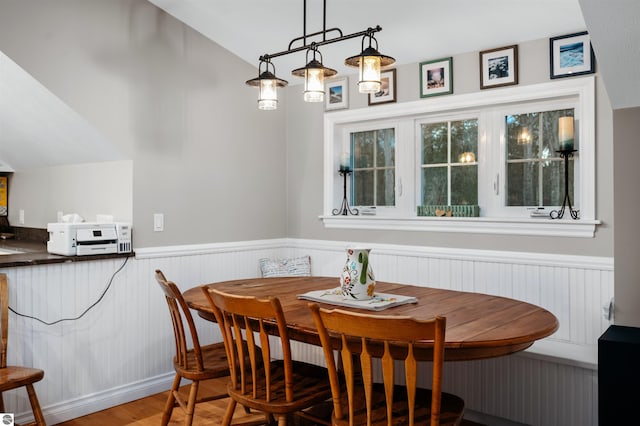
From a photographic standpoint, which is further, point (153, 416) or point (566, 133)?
point (153, 416)

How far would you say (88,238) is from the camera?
3104mm

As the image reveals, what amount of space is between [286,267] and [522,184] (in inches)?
71.0

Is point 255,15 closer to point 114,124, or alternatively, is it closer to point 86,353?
point 114,124

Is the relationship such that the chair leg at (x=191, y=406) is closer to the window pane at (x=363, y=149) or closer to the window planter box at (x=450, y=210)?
the window planter box at (x=450, y=210)

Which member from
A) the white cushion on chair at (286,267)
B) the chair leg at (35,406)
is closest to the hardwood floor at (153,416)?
the chair leg at (35,406)

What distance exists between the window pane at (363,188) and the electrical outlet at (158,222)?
1420 mm

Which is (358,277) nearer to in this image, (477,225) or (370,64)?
(370,64)

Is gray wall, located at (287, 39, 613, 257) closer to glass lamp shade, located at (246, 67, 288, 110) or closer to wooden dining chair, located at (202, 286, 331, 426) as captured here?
glass lamp shade, located at (246, 67, 288, 110)

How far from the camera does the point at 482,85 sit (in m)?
3.21

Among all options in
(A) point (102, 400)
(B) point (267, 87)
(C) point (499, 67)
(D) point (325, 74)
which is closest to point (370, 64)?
(D) point (325, 74)

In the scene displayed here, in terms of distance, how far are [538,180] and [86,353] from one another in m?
2.87

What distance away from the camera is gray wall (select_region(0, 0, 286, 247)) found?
2988 millimetres

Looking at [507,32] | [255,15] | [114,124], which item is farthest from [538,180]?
[114,124]

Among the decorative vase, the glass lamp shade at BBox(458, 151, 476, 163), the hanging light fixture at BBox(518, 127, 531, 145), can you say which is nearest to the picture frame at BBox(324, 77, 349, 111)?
the glass lamp shade at BBox(458, 151, 476, 163)
